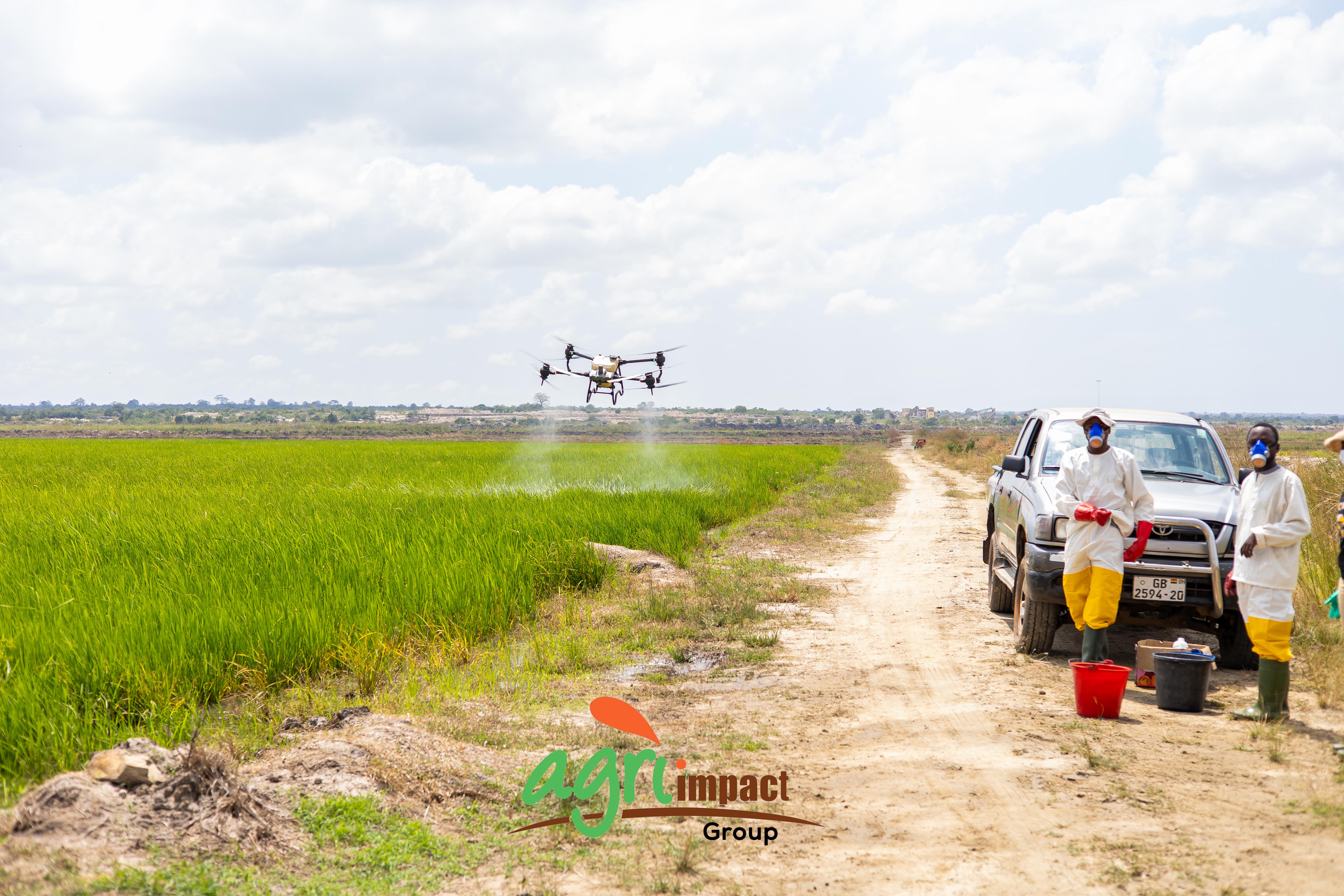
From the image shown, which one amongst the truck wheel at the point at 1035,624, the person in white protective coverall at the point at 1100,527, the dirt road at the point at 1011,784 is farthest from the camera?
the truck wheel at the point at 1035,624

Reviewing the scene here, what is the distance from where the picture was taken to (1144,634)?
→ 9219 mm

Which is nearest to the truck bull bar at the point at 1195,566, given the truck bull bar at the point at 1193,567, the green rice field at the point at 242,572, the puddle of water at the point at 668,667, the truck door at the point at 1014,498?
the truck bull bar at the point at 1193,567

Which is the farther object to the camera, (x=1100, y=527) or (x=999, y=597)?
(x=999, y=597)

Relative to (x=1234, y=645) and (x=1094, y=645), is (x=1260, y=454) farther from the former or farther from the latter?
(x=1234, y=645)

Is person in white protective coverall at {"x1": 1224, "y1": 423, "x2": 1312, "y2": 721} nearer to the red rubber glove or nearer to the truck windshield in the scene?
the red rubber glove

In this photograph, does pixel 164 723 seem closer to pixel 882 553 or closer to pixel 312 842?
pixel 312 842

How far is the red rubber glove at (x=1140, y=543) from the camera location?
23.7ft

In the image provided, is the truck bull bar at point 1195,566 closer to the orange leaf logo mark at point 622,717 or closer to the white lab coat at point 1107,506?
the white lab coat at point 1107,506

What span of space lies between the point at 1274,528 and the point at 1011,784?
264 cm

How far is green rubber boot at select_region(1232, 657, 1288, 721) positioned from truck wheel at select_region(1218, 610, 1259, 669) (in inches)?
62.6

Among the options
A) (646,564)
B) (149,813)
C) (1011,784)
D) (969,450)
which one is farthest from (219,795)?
(969,450)

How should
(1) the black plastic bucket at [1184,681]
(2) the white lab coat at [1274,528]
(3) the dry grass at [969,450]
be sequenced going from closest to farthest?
1. (2) the white lab coat at [1274,528]
2. (1) the black plastic bucket at [1184,681]
3. (3) the dry grass at [969,450]

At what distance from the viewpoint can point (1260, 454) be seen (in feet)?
20.2

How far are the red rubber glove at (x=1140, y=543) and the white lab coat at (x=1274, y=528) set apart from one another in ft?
3.10
